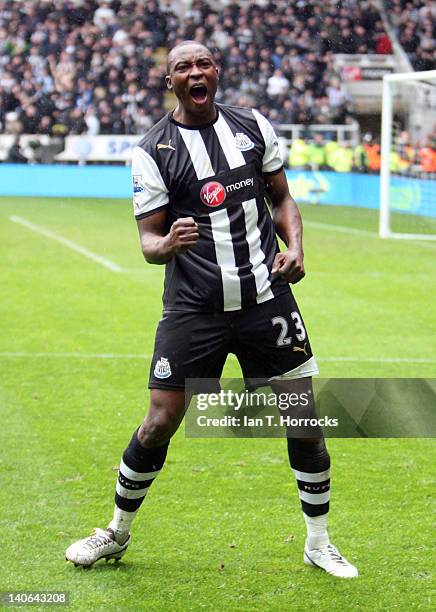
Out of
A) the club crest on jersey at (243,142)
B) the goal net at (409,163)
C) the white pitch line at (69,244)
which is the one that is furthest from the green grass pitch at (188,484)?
the goal net at (409,163)

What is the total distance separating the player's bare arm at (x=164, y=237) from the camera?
418 cm

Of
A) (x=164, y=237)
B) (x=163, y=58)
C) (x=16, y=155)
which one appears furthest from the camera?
Answer: (x=163, y=58)

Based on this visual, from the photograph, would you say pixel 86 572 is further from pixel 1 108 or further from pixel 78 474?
pixel 1 108

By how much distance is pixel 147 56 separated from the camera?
3181 centimetres

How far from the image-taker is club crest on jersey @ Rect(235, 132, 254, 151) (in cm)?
448

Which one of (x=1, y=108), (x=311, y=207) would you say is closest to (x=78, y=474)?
(x=311, y=207)

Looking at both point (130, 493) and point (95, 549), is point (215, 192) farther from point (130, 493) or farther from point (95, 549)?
point (95, 549)

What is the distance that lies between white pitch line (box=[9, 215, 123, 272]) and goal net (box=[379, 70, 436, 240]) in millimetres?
4423

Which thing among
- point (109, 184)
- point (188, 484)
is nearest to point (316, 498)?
point (188, 484)

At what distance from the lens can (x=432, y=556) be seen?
475 cm

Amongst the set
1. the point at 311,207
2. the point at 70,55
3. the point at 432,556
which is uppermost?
the point at 432,556

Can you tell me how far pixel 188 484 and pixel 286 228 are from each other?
178 cm

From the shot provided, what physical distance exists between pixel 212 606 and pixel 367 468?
6.73 feet

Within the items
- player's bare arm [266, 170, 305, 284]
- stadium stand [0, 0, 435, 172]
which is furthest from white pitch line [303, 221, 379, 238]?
player's bare arm [266, 170, 305, 284]
